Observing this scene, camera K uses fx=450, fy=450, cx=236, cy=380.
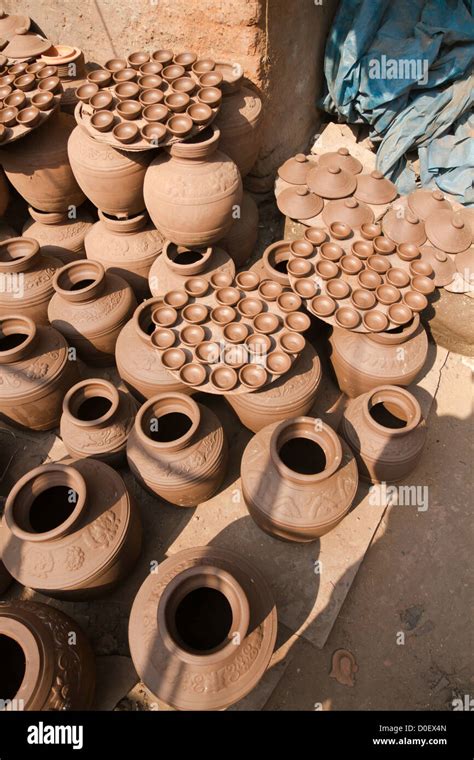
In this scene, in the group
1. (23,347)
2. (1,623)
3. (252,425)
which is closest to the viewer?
(1,623)

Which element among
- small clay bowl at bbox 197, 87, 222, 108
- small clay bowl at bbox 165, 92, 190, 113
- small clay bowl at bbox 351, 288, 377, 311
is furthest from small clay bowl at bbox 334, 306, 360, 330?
small clay bowl at bbox 165, 92, 190, 113

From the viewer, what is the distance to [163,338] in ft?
14.1

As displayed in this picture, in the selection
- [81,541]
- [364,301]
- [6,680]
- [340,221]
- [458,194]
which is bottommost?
[6,680]

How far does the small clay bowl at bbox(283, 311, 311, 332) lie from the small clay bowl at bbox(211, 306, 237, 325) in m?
0.52

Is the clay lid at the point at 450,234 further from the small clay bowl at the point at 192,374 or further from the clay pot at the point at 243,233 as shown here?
the small clay bowl at the point at 192,374

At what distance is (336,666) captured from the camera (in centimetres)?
375

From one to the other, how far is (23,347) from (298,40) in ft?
16.0

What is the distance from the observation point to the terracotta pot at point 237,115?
4.95 meters

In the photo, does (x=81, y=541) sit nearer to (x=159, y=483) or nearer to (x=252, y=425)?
(x=159, y=483)

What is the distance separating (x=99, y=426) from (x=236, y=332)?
154cm

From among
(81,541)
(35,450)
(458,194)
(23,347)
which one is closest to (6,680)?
(81,541)

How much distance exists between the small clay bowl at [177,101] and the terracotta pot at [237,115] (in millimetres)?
503

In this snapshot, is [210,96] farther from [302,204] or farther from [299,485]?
[299,485]

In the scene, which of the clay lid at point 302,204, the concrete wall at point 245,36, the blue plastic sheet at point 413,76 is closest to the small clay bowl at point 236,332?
the clay lid at point 302,204
